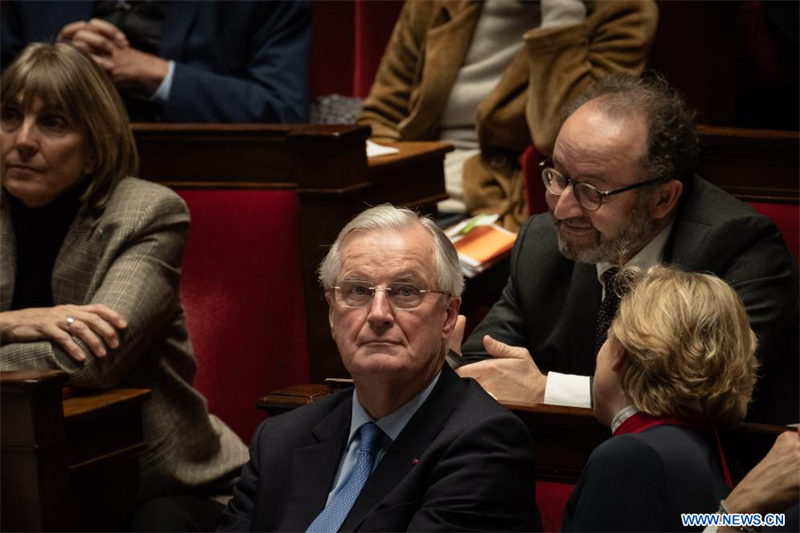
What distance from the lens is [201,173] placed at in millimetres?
2875

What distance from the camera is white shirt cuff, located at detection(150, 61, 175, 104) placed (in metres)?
3.13

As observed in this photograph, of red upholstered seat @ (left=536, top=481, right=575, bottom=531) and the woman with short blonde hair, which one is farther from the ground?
the woman with short blonde hair

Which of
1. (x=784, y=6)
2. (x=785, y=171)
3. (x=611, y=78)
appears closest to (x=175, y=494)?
(x=611, y=78)

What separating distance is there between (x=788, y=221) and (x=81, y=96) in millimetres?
1448

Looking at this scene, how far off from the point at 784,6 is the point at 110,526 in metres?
2.08

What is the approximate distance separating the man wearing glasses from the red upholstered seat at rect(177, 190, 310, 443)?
1.89 feet

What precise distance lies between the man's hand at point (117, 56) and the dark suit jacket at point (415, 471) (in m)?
1.54

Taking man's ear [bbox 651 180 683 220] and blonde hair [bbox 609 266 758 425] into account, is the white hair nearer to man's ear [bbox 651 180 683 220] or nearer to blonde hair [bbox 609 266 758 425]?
blonde hair [bbox 609 266 758 425]

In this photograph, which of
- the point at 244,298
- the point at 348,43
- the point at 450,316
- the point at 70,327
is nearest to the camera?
the point at 450,316

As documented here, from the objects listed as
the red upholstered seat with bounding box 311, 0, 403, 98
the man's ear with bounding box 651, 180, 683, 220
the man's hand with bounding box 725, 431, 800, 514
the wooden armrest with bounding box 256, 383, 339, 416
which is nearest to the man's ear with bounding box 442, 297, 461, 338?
the wooden armrest with bounding box 256, 383, 339, 416

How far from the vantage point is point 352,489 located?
1.70 m

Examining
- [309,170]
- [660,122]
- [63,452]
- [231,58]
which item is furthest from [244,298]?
[660,122]

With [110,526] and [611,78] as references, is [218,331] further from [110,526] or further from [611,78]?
[611,78]

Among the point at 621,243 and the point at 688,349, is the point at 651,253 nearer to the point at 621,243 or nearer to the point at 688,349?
the point at 621,243
